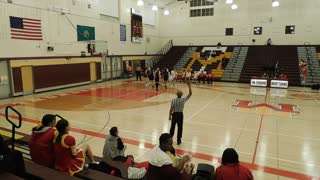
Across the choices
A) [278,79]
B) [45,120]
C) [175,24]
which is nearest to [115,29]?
[175,24]

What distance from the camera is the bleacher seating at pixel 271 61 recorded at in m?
21.0

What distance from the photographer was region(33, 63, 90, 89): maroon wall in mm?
16250

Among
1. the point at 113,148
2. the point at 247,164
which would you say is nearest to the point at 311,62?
the point at 247,164

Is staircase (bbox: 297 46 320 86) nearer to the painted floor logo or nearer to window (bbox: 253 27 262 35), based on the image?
window (bbox: 253 27 262 35)

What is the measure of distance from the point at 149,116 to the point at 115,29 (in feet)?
49.1

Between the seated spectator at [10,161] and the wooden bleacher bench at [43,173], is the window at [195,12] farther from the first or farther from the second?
the seated spectator at [10,161]

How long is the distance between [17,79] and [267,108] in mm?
14247

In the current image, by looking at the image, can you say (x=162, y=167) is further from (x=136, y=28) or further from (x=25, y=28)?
(x=136, y=28)

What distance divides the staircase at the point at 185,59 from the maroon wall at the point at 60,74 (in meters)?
9.67

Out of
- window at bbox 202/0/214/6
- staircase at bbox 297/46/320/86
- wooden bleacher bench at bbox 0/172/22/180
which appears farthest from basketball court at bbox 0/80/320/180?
window at bbox 202/0/214/6

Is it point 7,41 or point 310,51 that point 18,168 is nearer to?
point 7,41

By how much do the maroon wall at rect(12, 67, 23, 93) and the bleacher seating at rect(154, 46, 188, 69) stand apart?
14737mm

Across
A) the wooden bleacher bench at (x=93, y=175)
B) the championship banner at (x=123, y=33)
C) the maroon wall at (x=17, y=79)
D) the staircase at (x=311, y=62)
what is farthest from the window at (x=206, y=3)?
the wooden bleacher bench at (x=93, y=175)

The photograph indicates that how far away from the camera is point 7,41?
45.9 feet
